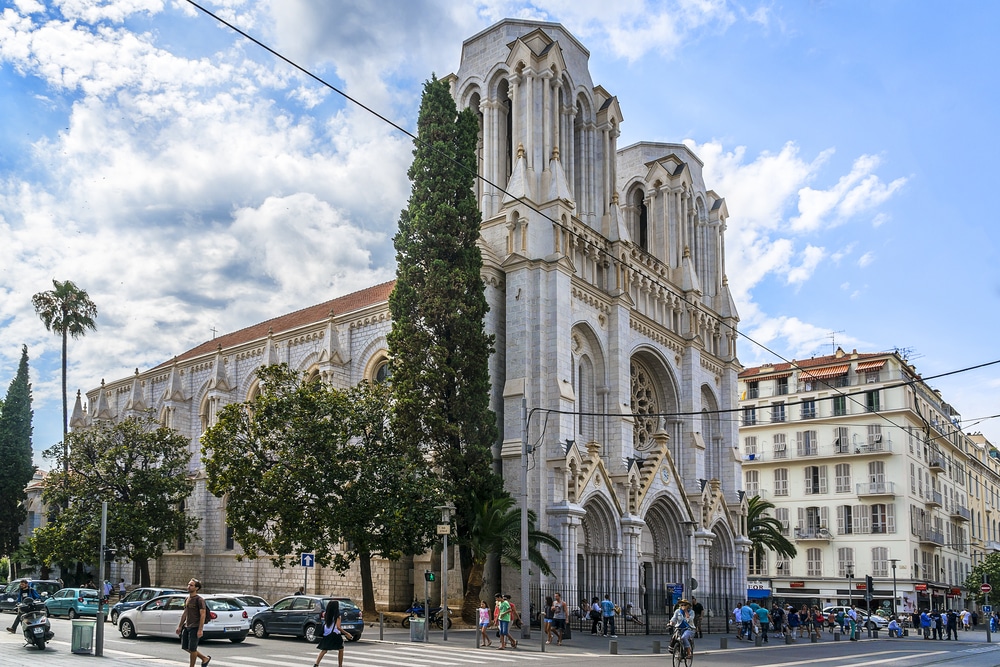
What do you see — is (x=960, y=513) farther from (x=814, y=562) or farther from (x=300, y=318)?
(x=300, y=318)

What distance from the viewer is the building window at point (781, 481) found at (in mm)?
61844

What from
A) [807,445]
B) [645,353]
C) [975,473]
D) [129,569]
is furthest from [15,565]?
[975,473]

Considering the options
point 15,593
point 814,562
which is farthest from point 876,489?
point 15,593

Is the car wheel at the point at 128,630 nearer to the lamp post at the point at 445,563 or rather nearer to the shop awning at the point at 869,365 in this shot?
the lamp post at the point at 445,563

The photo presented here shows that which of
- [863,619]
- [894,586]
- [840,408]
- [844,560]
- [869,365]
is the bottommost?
[863,619]

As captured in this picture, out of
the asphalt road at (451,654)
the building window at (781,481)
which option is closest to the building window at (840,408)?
the building window at (781,481)

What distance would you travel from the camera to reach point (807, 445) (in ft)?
200

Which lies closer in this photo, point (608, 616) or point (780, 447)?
point (608, 616)

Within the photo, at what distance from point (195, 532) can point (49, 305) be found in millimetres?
18824

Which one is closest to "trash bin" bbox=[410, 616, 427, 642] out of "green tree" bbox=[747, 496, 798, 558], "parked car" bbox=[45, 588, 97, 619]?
"parked car" bbox=[45, 588, 97, 619]

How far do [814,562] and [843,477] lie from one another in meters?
5.85

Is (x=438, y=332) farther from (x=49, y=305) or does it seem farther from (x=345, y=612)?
(x=49, y=305)

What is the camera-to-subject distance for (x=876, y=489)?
57.3 metres

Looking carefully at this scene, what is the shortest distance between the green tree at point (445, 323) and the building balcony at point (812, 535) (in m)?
34.5
